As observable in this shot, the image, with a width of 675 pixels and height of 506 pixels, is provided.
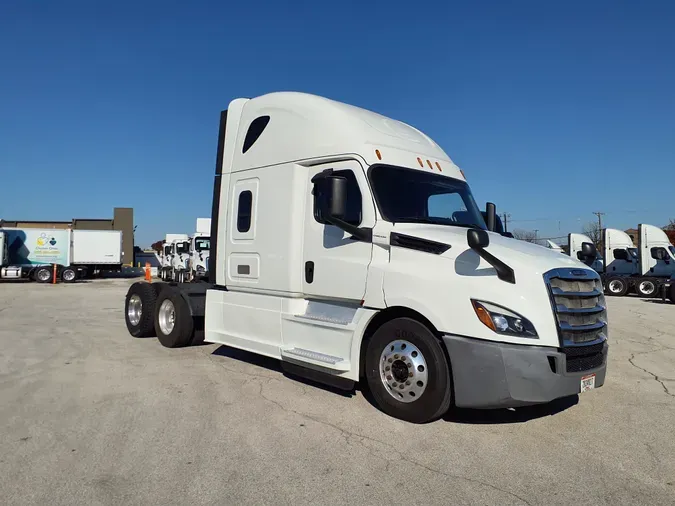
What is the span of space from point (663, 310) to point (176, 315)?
1636 cm

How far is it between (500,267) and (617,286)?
76.8 ft

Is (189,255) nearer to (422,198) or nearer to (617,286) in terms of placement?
(617,286)

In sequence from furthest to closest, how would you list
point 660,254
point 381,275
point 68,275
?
point 68,275, point 660,254, point 381,275

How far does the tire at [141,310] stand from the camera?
9.09 meters

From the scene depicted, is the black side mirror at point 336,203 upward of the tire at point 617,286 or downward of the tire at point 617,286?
upward

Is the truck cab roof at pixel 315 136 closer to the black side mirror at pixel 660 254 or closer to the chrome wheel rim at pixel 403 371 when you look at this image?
the chrome wheel rim at pixel 403 371

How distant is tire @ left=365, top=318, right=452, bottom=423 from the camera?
15.1 feet

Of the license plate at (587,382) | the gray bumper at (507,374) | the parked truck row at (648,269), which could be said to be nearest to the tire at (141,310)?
the gray bumper at (507,374)

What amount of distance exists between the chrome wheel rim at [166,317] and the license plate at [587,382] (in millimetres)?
6216

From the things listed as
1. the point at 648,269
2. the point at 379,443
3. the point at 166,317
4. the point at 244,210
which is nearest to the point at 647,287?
the point at 648,269

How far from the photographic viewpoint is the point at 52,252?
31078 millimetres

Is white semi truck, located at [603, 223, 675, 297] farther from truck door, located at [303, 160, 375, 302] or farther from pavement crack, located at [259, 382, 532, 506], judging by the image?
pavement crack, located at [259, 382, 532, 506]

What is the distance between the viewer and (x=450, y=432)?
181 inches

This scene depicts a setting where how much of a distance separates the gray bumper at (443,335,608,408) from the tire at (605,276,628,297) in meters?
22.8
